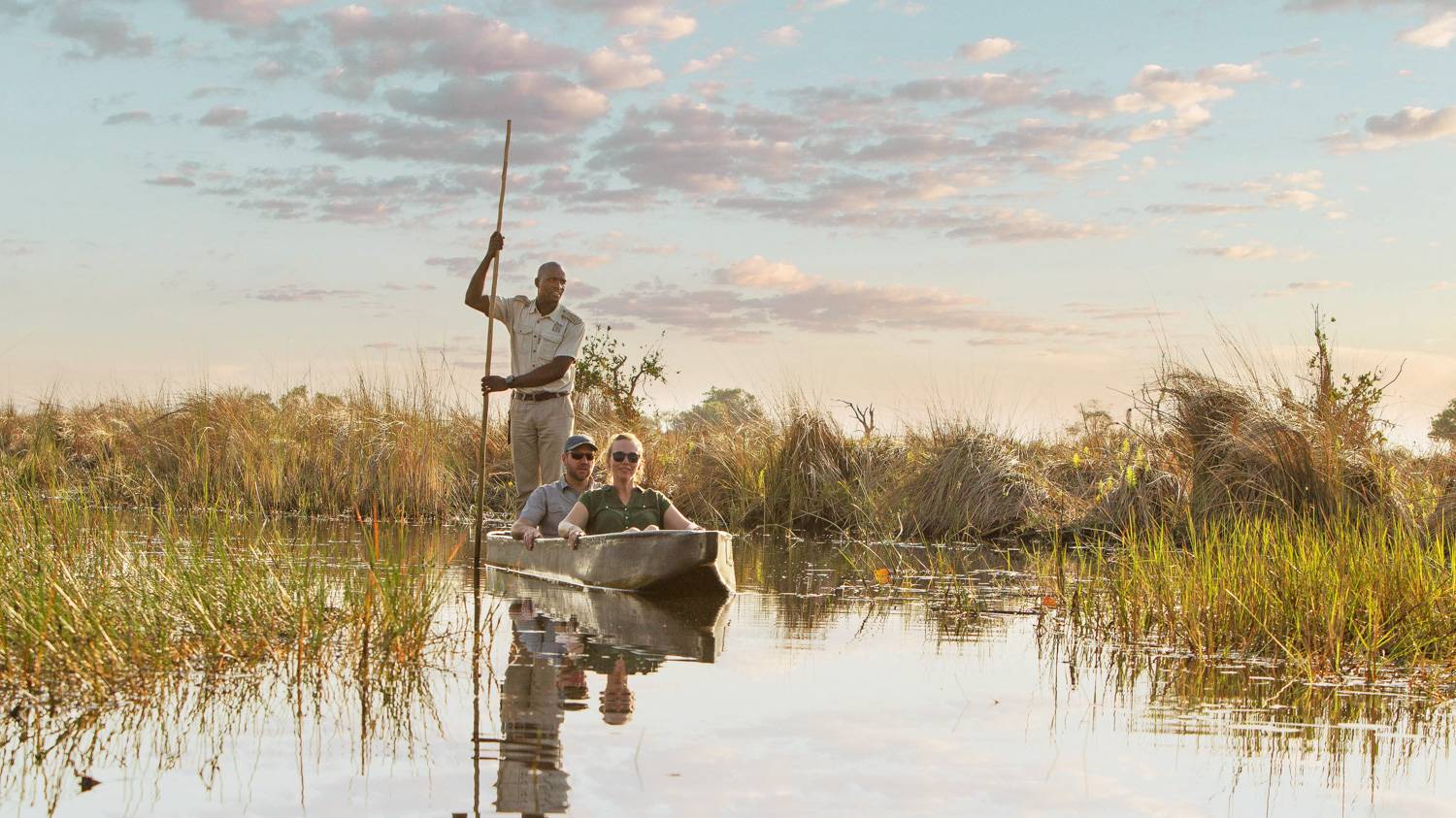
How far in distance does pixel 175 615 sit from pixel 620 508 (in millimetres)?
4736

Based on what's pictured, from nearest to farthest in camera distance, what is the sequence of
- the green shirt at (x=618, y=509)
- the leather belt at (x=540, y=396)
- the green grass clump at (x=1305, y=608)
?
the green grass clump at (x=1305, y=608) < the green shirt at (x=618, y=509) < the leather belt at (x=540, y=396)

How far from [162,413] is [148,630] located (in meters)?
16.0

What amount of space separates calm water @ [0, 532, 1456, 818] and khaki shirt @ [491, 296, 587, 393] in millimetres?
5063

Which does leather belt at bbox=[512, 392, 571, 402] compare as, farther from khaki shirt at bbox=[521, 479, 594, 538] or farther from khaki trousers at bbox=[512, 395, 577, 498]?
khaki shirt at bbox=[521, 479, 594, 538]

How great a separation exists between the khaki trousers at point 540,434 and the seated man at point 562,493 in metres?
1.09

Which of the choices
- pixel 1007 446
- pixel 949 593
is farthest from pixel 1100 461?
pixel 949 593

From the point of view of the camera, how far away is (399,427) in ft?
64.5

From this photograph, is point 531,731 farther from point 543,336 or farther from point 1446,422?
point 1446,422

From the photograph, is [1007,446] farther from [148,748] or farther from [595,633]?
[148,748]

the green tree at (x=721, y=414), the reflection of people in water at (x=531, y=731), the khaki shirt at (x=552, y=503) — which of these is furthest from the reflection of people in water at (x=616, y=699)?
the green tree at (x=721, y=414)

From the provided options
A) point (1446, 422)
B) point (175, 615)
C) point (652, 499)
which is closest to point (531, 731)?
point (175, 615)

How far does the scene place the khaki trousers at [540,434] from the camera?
13805 millimetres

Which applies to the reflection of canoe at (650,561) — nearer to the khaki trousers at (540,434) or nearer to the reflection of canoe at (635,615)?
the reflection of canoe at (635,615)

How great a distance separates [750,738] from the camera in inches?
240
